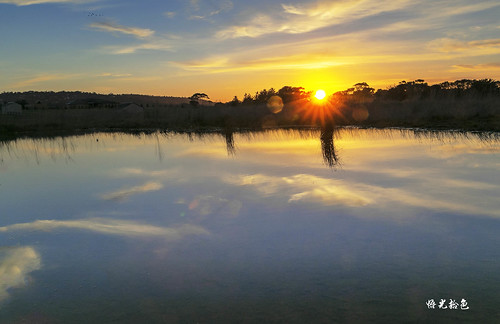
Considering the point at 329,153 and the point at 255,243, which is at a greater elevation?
the point at 329,153

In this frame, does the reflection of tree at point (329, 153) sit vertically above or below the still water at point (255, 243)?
above

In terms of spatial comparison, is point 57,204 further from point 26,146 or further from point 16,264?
point 26,146

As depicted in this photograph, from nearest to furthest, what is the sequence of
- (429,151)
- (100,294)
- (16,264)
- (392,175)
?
(100,294) < (16,264) < (392,175) < (429,151)

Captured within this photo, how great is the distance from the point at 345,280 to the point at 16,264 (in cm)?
372

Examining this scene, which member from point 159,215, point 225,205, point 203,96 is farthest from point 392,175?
point 203,96

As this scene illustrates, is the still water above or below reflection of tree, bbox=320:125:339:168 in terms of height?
below

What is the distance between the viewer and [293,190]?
8.02 meters

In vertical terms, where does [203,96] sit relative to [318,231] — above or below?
above

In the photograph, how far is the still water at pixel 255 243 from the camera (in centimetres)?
370

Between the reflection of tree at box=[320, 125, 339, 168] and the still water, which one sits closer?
the still water

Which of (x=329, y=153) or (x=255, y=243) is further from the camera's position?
(x=329, y=153)

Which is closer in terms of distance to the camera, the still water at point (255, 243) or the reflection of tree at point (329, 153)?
the still water at point (255, 243)

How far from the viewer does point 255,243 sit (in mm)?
5230

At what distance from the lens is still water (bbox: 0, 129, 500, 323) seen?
12.1 feet
